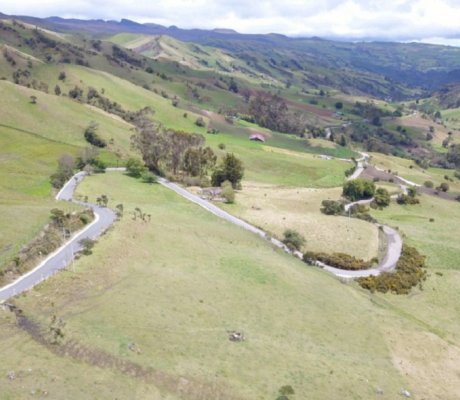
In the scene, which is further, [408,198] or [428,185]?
[428,185]

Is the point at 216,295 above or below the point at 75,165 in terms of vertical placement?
above

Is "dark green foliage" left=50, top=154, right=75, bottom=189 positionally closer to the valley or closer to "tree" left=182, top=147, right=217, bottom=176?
the valley

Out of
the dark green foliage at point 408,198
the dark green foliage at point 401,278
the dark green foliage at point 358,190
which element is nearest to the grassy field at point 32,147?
the dark green foliage at point 401,278

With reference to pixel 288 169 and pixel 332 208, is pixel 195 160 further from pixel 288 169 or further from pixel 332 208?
pixel 332 208

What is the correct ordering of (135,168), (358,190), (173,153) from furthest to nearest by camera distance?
(173,153), (358,190), (135,168)

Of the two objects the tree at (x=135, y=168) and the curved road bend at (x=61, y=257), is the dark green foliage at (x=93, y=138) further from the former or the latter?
the curved road bend at (x=61, y=257)

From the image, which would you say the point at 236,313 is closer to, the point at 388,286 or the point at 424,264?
the point at 388,286

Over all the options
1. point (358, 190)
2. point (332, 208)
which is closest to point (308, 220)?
point (332, 208)

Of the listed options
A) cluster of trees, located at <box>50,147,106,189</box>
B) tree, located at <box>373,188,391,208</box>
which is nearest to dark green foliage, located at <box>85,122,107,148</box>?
cluster of trees, located at <box>50,147,106,189</box>
